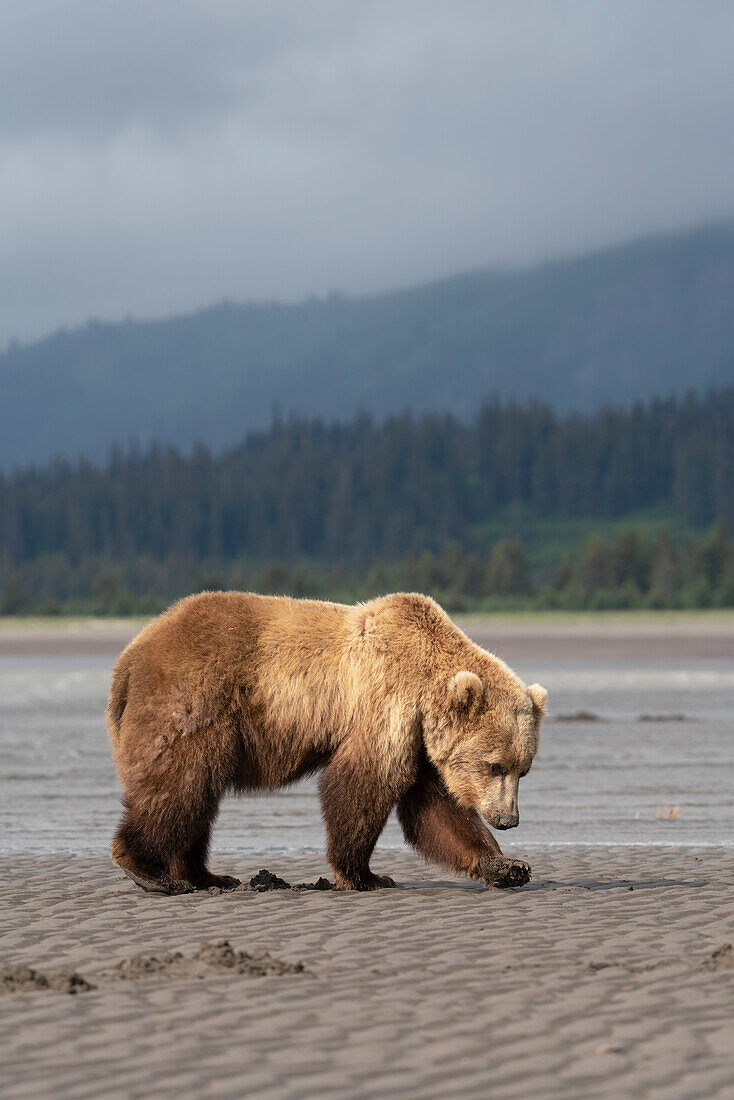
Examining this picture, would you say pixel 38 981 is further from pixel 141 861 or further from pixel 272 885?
pixel 272 885

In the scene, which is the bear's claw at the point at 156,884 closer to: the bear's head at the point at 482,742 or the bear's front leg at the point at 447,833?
the bear's front leg at the point at 447,833

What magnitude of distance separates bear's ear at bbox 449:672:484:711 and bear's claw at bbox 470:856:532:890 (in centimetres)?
94

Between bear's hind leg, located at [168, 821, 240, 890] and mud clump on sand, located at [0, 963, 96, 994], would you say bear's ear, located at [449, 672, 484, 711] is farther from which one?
mud clump on sand, located at [0, 963, 96, 994]

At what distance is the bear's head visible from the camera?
9320mm

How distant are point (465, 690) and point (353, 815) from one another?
1.02 m

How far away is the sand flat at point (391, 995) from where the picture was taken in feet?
17.2

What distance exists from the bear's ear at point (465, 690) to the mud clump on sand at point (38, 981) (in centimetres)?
328

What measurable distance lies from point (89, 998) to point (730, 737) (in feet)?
51.8

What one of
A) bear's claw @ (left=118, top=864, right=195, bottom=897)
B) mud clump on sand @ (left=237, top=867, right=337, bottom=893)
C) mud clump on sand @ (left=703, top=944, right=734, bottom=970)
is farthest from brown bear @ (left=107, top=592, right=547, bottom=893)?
mud clump on sand @ (left=703, top=944, right=734, bottom=970)

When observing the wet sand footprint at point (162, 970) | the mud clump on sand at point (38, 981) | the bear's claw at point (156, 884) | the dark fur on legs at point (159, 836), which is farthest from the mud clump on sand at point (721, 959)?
the bear's claw at point (156, 884)

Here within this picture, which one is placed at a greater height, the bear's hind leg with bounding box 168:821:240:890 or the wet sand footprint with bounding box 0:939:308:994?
the wet sand footprint with bounding box 0:939:308:994

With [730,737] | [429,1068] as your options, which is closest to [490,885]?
[429,1068]

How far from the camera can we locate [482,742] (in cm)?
939

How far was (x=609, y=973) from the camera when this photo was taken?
22.5 feet
